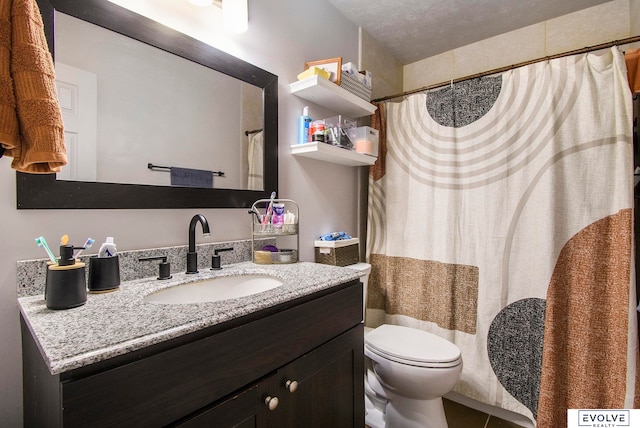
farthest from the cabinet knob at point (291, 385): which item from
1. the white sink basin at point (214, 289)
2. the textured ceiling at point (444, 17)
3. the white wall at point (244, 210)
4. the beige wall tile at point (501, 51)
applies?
the beige wall tile at point (501, 51)

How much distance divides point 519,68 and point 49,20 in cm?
197

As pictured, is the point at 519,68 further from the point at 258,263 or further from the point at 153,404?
the point at 153,404

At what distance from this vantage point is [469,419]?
5.52 feet

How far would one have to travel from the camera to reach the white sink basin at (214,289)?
95 cm

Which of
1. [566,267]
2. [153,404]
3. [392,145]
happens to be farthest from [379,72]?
[153,404]

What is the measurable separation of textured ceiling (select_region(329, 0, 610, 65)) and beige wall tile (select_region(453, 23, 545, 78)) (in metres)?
0.05

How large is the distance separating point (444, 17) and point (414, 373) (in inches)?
81.8

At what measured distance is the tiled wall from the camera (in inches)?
70.6

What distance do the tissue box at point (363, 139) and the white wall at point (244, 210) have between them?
0.19 metres

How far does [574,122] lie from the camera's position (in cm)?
144

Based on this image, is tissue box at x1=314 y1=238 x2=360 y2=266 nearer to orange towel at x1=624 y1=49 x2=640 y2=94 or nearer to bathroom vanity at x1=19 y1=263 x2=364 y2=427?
bathroom vanity at x1=19 y1=263 x2=364 y2=427

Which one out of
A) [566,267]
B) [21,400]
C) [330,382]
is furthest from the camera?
[566,267]

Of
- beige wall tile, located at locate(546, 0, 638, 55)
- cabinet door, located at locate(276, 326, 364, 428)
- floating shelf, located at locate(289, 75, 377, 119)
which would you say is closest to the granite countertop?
cabinet door, located at locate(276, 326, 364, 428)

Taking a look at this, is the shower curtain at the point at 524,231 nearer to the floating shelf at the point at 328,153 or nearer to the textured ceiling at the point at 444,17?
the floating shelf at the point at 328,153
